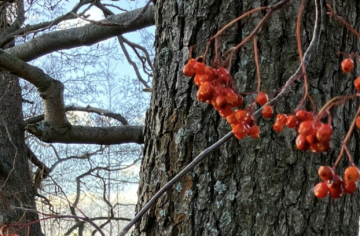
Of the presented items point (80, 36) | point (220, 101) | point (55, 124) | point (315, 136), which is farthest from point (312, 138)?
point (80, 36)

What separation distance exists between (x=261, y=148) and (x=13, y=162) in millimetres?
1700

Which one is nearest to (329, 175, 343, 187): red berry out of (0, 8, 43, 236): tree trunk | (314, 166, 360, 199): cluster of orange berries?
(314, 166, 360, 199): cluster of orange berries

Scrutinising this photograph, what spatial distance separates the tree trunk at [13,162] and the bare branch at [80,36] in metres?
0.21

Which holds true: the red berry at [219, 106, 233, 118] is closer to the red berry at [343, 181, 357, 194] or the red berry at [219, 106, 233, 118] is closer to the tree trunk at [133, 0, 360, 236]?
the red berry at [343, 181, 357, 194]

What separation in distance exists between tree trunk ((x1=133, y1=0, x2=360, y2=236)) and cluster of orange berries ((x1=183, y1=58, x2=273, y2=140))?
13.3 inches

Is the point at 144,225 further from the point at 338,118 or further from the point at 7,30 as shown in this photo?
the point at 7,30

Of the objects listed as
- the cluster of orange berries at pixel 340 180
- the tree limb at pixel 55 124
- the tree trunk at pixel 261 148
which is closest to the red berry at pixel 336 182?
the cluster of orange berries at pixel 340 180

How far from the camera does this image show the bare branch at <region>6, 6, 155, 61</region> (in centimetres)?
177

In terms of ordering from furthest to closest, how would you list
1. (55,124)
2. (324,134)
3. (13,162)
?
(13,162) → (55,124) → (324,134)

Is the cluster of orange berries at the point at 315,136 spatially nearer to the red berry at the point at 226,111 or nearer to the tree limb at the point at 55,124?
the red berry at the point at 226,111

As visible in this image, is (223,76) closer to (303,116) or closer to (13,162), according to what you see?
(303,116)

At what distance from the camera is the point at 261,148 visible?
0.73m

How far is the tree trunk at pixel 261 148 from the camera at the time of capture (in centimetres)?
72

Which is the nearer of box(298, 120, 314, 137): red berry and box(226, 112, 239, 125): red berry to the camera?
box(298, 120, 314, 137): red berry
